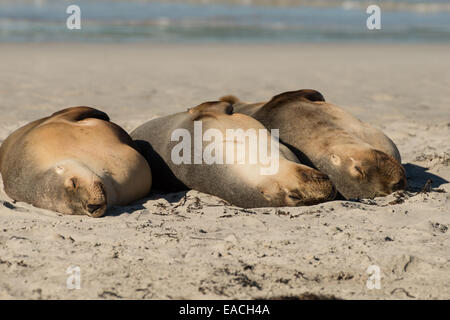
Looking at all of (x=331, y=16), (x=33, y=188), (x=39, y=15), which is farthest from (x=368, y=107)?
(x=331, y=16)

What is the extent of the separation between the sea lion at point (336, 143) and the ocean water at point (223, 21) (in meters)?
12.2

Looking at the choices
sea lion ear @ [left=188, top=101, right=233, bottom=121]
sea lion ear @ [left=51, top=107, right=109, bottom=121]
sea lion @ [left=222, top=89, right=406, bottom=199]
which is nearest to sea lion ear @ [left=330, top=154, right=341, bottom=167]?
sea lion @ [left=222, top=89, right=406, bottom=199]

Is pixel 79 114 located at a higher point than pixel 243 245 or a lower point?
higher

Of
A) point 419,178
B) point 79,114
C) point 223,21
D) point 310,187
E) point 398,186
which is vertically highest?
point 223,21

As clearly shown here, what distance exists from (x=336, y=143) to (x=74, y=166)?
206 centimetres

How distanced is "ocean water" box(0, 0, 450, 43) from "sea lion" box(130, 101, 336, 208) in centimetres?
1229

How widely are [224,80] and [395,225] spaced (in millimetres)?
7561

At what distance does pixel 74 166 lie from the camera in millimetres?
4926

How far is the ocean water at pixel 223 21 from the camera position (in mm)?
19047

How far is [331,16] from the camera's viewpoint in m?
27.4

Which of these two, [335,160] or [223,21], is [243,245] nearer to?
[335,160]

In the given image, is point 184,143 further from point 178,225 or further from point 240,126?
point 178,225

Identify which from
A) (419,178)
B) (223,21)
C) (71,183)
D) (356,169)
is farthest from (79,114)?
(223,21)

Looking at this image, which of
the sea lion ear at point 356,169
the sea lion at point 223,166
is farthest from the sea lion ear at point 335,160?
the sea lion at point 223,166
